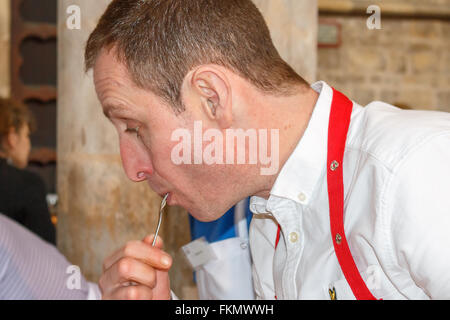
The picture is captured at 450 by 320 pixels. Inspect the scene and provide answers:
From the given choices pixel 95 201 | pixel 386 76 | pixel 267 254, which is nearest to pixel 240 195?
pixel 267 254

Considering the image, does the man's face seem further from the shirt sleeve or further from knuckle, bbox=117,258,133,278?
the shirt sleeve

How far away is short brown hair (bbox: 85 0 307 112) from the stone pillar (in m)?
0.68

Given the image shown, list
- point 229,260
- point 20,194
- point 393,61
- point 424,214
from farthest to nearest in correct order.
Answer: point 393,61 < point 20,194 < point 229,260 < point 424,214

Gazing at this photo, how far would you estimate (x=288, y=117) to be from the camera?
1195 millimetres

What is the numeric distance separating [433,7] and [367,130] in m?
5.61

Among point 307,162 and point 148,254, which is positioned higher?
point 307,162

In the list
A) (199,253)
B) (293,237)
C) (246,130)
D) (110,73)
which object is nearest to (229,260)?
(199,253)

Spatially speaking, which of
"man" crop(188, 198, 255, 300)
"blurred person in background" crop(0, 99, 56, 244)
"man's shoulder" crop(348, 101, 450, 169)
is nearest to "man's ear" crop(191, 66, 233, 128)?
"man's shoulder" crop(348, 101, 450, 169)

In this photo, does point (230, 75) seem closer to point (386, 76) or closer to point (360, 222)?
point (360, 222)

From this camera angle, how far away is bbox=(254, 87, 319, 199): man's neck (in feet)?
3.86

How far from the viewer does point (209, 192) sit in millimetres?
1225

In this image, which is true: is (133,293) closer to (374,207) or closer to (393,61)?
(374,207)

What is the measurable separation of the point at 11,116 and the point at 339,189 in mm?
2614

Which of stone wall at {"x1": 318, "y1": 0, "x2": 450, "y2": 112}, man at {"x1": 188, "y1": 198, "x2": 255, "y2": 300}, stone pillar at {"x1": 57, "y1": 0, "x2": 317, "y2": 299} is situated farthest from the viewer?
stone wall at {"x1": 318, "y1": 0, "x2": 450, "y2": 112}
